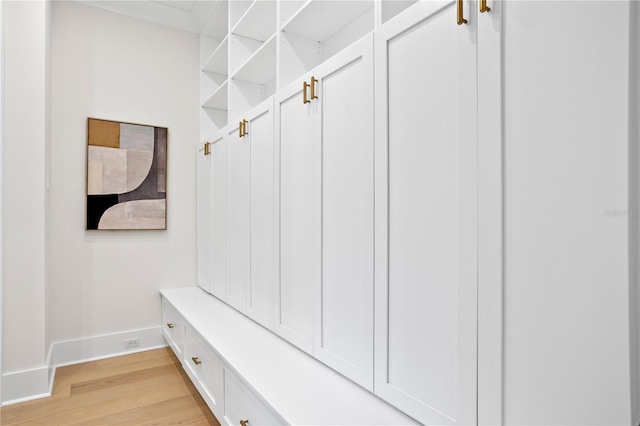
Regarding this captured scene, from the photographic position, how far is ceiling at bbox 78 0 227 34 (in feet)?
9.73

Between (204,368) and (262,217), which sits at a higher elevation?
(262,217)

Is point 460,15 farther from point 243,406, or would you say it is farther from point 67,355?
point 67,355

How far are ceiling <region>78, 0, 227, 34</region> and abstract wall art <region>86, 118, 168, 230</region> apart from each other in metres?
0.92

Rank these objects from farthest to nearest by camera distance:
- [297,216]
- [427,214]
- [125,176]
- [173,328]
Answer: [125,176] → [173,328] → [297,216] → [427,214]

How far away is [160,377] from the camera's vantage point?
2551 mm

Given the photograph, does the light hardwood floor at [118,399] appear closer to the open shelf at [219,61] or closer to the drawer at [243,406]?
the drawer at [243,406]

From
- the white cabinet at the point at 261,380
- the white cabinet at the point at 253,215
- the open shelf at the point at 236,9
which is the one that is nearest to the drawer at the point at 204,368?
the white cabinet at the point at 261,380

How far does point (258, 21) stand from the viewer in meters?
2.48

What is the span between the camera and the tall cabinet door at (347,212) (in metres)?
1.34

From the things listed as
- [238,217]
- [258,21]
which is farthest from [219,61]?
[238,217]

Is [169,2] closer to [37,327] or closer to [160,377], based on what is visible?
[37,327]

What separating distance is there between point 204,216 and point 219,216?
39 cm

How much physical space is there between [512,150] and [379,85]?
0.56 meters

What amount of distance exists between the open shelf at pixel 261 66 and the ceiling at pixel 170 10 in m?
0.77
